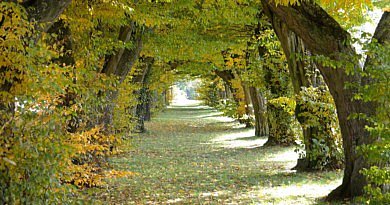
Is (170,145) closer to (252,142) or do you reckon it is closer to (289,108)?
(252,142)

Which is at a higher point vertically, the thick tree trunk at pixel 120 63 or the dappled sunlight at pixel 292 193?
the thick tree trunk at pixel 120 63

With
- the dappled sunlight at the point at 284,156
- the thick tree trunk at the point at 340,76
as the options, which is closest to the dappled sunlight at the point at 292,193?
→ the thick tree trunk at the point at 340,76

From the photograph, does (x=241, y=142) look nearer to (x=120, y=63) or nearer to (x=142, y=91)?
(x=142, y=91)

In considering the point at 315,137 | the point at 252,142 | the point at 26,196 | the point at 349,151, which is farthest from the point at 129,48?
the point at 252,142

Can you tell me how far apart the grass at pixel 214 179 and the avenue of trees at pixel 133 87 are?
643mm

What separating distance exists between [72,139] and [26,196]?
1.64 m

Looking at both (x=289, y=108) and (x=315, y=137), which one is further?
(x=289, y=108)

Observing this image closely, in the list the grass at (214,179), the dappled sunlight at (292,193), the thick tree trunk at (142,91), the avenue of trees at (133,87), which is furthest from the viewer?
the thick tree trunk at (142,91)

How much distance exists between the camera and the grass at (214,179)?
367 inches

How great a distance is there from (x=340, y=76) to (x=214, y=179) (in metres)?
4.52

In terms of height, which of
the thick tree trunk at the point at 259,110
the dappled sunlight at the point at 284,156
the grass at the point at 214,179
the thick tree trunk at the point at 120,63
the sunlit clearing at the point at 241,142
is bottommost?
the sunlit clearing at the point at 241,142

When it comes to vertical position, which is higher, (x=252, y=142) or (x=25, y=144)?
(x=25, y=144)

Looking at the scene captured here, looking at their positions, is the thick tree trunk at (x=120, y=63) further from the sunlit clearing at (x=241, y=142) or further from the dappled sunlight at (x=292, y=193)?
the sunlit clearing at (x=241, y=142)

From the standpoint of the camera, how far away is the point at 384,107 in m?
5.48
